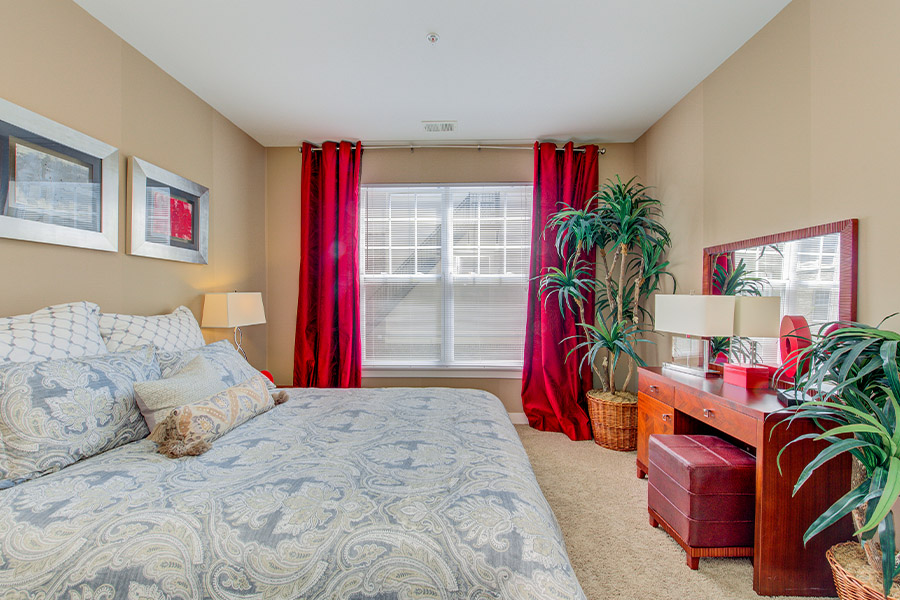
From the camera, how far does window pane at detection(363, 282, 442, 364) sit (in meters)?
3.80

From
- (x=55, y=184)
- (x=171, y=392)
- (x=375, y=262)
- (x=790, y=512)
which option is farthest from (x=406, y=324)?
(x=790, y=512)

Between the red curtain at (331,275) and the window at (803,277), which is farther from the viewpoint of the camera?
the red curtain at (331,275)

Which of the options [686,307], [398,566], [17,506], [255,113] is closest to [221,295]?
[255,113]

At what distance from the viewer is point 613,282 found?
3586 mm

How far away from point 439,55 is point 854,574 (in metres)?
2.97

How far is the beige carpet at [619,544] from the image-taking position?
1633mm

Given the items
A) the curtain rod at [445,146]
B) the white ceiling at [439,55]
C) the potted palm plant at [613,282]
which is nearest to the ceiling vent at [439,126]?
the white ceiling at [439,55]

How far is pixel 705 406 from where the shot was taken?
6.44 feet

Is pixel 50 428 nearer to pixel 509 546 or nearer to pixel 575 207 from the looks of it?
pixel 509 546

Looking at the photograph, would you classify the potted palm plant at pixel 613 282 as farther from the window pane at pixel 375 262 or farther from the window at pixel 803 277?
the window pane at pixel 375 262

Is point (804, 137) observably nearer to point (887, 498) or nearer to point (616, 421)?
point (887, 498)

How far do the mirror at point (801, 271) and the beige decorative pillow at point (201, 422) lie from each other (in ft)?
8.45

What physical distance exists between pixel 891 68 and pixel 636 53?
118cm

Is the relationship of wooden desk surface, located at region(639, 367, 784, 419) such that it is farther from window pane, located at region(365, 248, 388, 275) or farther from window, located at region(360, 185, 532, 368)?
window pane, located at region(365, 248, 388, 275)
